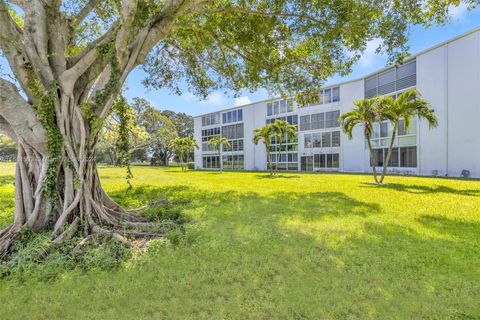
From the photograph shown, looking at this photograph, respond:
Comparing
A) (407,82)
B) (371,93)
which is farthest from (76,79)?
(371,93)

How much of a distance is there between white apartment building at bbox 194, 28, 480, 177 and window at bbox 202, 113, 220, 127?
4118 mm

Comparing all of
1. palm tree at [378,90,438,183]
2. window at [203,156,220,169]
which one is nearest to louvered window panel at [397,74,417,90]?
palm tree at [378,90,438,183]

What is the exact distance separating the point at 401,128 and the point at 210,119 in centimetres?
2802

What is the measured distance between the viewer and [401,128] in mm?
22672

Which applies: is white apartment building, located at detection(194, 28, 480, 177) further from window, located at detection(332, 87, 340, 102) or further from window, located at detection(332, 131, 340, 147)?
window, located at detection(332, 87, 340, 102)

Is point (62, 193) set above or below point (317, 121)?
below

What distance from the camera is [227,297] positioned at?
9.65ft

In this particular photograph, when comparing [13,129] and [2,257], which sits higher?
[13,129]

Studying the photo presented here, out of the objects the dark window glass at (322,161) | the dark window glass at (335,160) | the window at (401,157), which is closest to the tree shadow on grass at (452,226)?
the window at (401,157)

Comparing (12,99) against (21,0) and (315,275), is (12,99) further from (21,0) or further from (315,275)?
(315,275)

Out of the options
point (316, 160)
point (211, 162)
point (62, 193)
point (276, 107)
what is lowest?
point (211, 162)

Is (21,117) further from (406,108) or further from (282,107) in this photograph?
(282,107)

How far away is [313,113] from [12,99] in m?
29.5

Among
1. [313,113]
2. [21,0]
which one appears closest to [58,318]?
[21,0]
